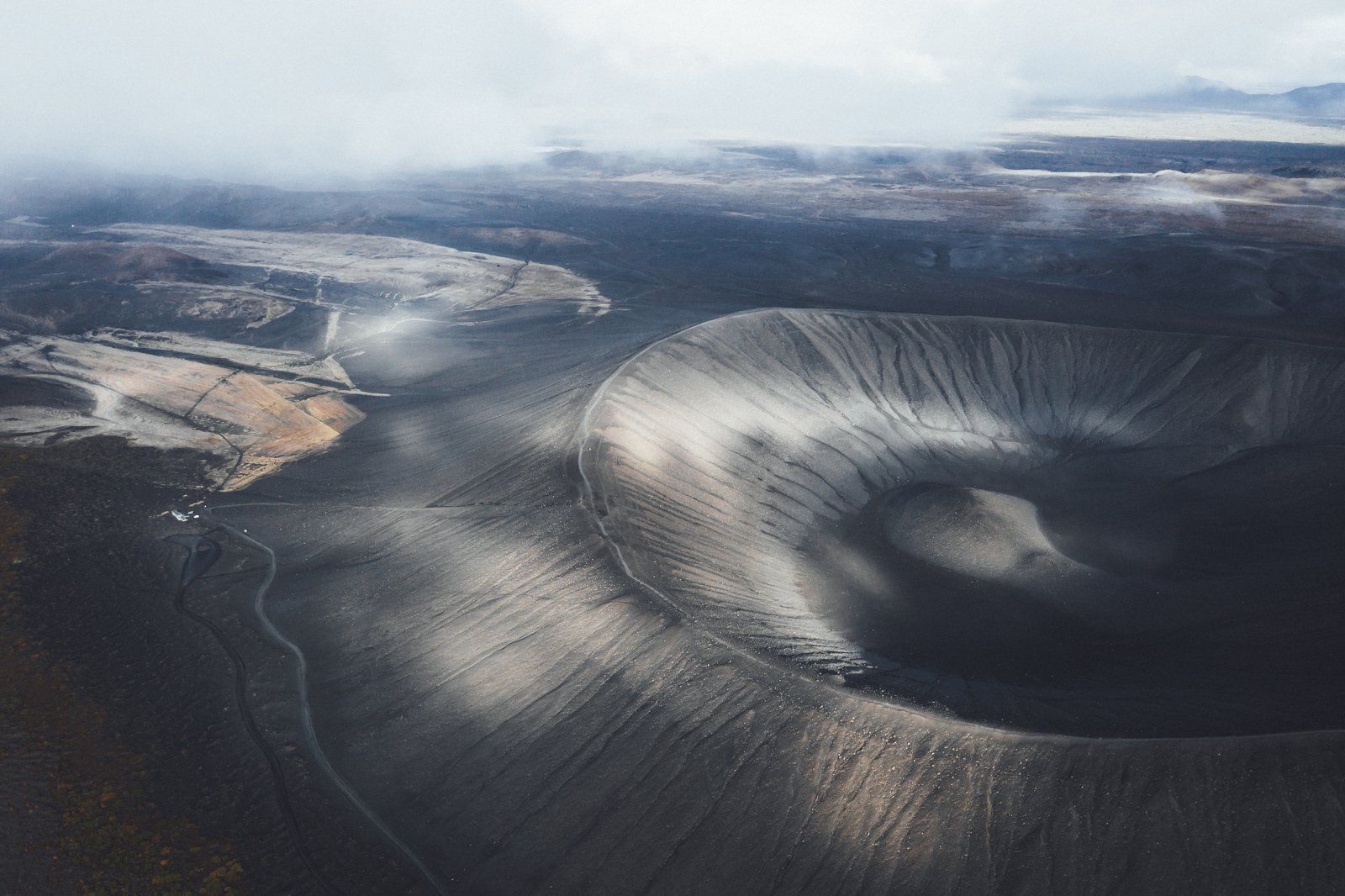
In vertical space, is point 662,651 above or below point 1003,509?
above

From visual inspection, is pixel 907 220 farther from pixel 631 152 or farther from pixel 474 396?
pixel 631 152

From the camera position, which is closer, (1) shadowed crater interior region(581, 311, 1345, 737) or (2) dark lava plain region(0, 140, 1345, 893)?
(2) dark lava plain region(0, 140, 1345, 893)

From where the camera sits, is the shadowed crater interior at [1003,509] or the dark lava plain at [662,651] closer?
the dark lava plain at [662,651]

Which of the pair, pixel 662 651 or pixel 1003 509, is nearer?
pixel 662 651

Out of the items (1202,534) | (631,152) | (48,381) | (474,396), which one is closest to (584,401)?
(474,396)
